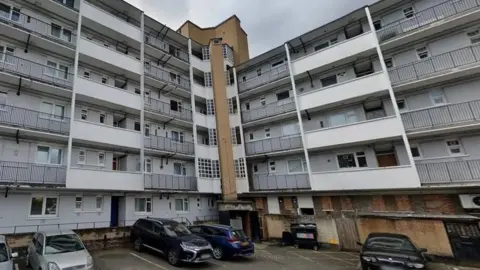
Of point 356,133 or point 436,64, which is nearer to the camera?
point 436,64

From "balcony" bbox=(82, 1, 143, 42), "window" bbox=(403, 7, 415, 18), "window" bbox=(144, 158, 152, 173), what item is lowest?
"window" bbox=(144, 158, 152, 173)

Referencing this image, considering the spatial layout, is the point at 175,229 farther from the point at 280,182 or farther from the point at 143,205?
the point at 280,182

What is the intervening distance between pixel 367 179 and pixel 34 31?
889 inches

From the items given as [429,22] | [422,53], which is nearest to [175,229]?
[422,53]

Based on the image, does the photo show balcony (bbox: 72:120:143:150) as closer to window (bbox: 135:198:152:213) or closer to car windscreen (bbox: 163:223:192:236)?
window (bbox: 135:198:152:213)

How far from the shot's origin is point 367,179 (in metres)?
16.2

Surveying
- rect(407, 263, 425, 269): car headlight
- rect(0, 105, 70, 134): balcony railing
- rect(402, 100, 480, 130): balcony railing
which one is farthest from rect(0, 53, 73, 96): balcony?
rect(402, 100, 480, 130): balcony railing

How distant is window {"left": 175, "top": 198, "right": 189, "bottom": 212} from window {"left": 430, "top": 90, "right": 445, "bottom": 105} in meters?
19.2

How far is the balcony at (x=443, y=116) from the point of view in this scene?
46.5 ft

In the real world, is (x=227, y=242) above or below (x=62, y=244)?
below

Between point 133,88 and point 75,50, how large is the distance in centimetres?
492

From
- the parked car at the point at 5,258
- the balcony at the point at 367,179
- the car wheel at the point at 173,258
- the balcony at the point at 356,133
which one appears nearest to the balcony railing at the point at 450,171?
the balcony at the point at 367,179

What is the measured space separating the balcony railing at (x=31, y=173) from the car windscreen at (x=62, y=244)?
5.31m

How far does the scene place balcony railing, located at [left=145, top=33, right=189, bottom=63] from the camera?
22.8 meters
